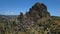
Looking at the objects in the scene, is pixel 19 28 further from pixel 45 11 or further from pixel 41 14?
pixel 45 11

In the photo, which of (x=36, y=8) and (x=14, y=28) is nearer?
(x=14, y=28)

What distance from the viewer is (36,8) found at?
37.8 meters

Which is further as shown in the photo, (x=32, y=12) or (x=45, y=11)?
(x=45, y=11)

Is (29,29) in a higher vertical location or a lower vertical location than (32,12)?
lower

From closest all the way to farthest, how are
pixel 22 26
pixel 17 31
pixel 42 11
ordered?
pixel 17 31 < pixel 22 26 < pixel 42 11

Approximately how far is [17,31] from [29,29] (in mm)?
1760

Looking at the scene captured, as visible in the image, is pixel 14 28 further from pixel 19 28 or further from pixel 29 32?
pixel 29 32

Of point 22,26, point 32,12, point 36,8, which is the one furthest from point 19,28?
point 36,8

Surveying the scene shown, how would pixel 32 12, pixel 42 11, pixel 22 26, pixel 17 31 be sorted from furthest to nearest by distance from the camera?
1. pixel 42 11
2. pixel 32 12
3. pixel 22 26
4. pixel 17 31

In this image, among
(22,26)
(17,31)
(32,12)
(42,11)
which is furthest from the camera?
(42,11)

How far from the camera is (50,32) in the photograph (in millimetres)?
21375

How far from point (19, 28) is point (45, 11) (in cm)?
1787

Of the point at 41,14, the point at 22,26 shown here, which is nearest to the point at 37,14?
the point at 41,14

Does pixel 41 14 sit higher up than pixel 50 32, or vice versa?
pixel 41 14
